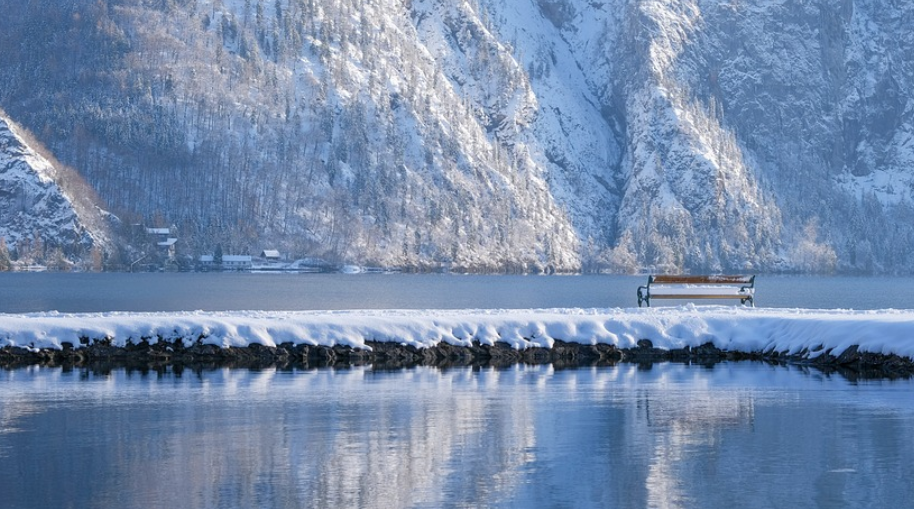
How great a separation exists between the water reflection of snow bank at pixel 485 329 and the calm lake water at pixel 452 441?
13.1 ft

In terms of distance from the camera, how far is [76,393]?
32.4m

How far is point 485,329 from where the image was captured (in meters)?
42.7

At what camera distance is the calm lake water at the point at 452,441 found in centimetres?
1997

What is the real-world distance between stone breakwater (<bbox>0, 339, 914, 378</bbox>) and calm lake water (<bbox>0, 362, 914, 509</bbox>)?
129 inches

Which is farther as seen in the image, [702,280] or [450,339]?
[702,280]

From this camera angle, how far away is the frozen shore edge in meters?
40.3

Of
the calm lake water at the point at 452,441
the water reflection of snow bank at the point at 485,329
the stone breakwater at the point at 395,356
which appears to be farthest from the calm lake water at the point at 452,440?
the water reflection of snow bank at the point at 485,329

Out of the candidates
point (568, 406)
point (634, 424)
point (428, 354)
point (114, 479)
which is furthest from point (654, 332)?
point (114, 479)

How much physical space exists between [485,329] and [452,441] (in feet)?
58.4

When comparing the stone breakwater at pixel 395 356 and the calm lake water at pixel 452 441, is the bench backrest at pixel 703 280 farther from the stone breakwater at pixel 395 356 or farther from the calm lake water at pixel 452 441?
the calm lake water at pixel 452 441

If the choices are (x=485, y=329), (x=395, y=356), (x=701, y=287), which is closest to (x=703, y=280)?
(x=701, y=287)

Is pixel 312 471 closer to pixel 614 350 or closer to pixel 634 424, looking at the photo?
pixel 634 424

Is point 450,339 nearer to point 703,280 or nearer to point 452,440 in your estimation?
point 703,280

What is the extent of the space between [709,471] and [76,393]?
55.9 feet
